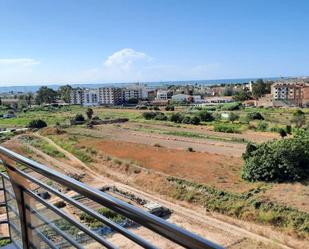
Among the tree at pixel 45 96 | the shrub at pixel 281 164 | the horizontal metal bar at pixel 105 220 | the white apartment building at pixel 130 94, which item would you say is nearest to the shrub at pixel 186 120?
the shrub at pixel 281 164

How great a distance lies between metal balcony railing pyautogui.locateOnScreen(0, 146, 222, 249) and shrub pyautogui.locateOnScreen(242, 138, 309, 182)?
18198 millimetres

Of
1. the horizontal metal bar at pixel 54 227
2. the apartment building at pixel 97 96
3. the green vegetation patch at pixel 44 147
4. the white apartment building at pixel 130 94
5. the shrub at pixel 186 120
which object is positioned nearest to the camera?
the horizontal metal bar at pixel 54 227

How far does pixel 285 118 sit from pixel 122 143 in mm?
24414

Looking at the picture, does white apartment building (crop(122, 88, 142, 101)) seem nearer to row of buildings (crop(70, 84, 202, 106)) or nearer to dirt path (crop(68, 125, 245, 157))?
row of buildings (crop(70, 84, 202, 106))

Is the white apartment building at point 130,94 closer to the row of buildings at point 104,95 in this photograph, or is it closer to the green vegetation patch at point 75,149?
the row of buildings at point 104,95

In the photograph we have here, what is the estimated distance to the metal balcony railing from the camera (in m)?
0.98

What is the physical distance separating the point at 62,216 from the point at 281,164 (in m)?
19.0

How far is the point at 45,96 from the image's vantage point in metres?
87.9

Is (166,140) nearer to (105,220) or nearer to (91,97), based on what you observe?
(105,220)

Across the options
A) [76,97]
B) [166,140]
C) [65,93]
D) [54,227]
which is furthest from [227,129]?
[65,93]

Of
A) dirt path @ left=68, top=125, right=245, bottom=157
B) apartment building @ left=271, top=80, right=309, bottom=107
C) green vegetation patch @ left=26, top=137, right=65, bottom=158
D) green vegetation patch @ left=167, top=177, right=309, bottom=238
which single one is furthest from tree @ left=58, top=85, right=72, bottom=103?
green vegetation patch @ left=167, top=177, right=309, bottom=238

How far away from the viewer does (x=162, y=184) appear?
19.9m

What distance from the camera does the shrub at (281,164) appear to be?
18.8m

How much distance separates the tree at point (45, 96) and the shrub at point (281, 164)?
75004 millimetres
